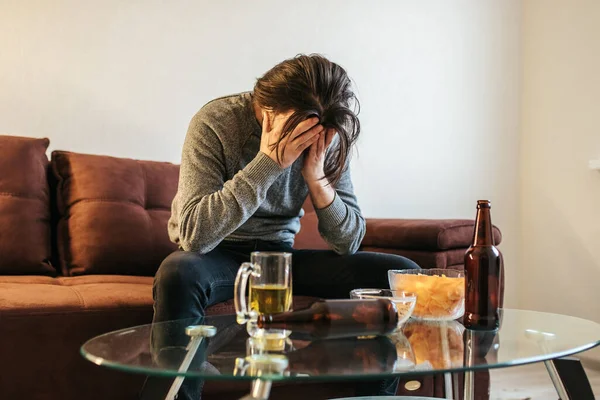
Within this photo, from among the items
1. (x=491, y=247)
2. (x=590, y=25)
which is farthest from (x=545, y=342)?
(x=590, y=25)

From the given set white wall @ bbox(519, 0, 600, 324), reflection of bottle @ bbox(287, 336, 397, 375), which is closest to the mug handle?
reflection of bottle @ bbox(287, 336, 397, 375)

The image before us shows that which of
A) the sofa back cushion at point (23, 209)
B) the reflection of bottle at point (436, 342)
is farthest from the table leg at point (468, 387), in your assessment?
the sofa back cushion at point (23, 209)

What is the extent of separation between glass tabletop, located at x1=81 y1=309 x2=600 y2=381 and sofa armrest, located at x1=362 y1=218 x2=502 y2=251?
0.91 m

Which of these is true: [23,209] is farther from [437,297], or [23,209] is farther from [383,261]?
[437,297]

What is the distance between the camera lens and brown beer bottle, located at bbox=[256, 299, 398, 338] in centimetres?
94

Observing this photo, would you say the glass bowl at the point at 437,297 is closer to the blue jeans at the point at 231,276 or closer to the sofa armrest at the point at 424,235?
the blue jeans at the point at 231,276

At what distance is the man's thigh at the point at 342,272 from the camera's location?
4.99 feet

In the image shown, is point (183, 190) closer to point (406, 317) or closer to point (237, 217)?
point (237, 217)

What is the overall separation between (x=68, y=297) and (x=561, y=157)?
7.75ft

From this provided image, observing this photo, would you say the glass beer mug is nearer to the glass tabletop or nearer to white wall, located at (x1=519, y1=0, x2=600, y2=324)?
the glass tabletop

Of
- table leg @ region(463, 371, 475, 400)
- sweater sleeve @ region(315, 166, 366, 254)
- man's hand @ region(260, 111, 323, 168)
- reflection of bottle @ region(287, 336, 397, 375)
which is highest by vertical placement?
man's hand @ region(260, 111, 323, 168)

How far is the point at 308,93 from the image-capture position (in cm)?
141

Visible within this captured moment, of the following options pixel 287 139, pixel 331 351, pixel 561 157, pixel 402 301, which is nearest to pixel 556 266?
pixel 561 157

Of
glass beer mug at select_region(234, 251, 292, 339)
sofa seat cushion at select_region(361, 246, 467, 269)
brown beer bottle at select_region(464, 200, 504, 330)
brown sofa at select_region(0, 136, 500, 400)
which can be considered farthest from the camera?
sofa seat cushion at select_region(361, 246, 467, 269)
